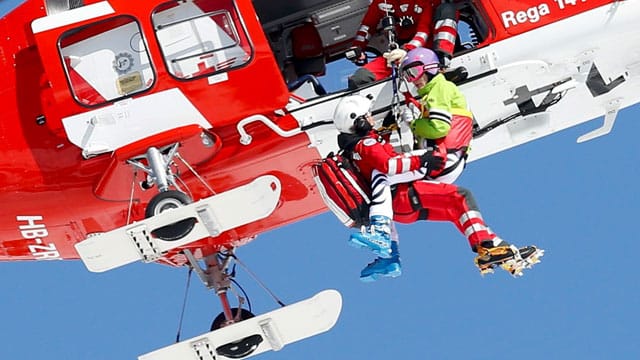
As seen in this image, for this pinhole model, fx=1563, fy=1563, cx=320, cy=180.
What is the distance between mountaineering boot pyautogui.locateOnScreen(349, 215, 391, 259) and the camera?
34.0 feet

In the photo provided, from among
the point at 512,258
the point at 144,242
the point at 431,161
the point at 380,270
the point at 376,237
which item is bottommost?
the point at 512,258

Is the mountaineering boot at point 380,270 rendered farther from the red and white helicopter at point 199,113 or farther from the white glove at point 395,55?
the white glove at point 395,55

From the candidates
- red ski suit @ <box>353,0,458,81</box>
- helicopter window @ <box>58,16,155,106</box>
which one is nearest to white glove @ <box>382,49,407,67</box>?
red ski suit @ <box>353,0,458,81</box>

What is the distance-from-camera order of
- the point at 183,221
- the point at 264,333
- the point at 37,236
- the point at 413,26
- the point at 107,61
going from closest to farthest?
the point at 183,221 → the point at 107,61 → the point at 264,333 → the point at 37,236 → the point at 413,26

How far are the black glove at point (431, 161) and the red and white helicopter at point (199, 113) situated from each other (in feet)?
2.46

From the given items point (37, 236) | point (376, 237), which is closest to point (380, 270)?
point (376, 237)

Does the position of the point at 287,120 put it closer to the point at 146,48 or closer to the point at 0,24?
the point at 146,48

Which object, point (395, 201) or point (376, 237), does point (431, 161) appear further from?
point (376, 237)

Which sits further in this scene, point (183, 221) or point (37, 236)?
point (37, 236)

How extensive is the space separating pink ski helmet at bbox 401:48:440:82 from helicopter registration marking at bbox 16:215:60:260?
9.95 ft

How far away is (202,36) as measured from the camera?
1104cm

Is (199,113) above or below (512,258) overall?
above

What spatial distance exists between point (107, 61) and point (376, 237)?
7.54ft

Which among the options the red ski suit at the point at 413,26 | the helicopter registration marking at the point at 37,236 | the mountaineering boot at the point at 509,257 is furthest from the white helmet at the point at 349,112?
the helicopter registration marking at the point at 37,236
